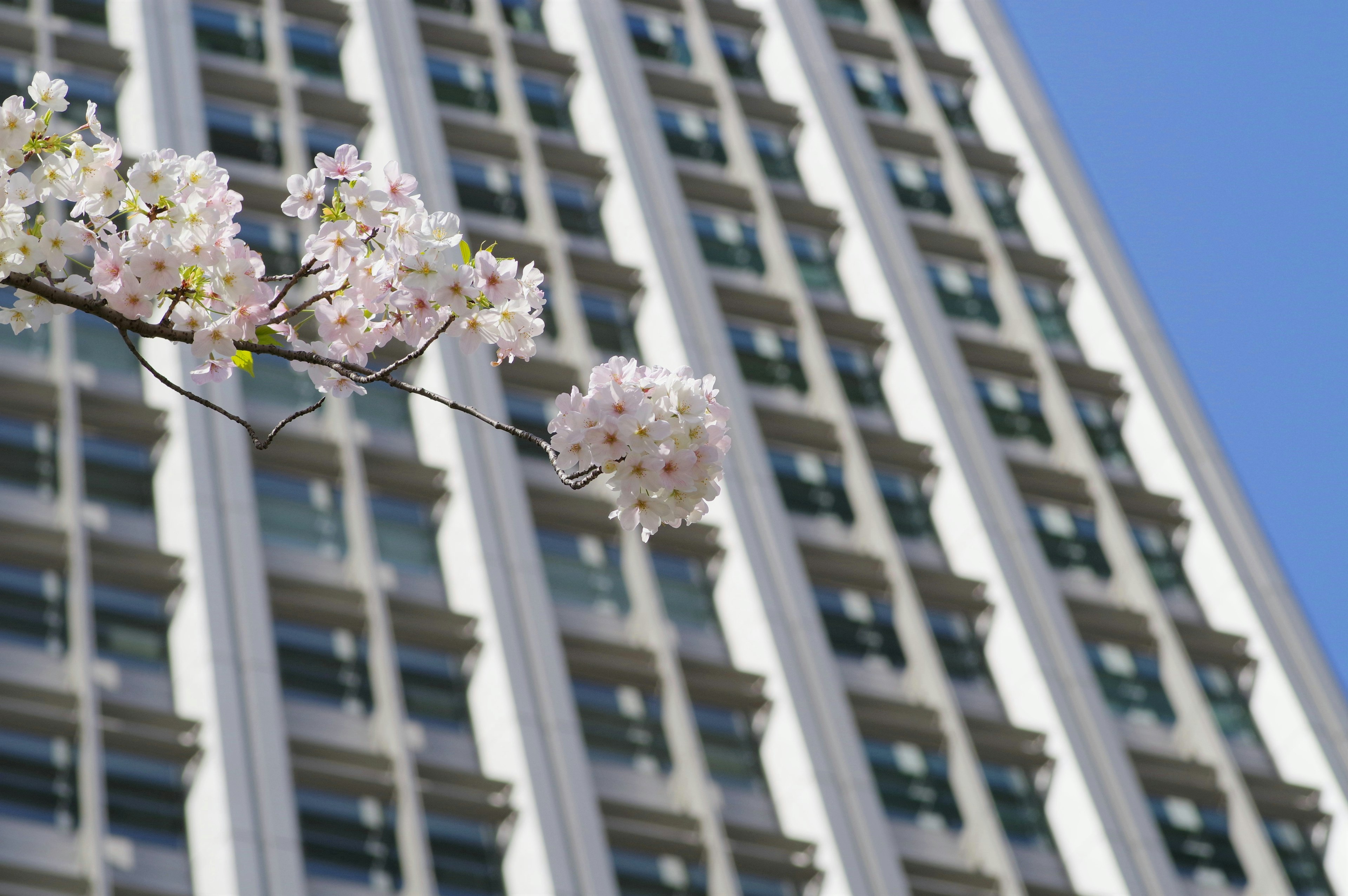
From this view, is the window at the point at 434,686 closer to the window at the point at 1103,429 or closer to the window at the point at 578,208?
the window at the point at 578,208

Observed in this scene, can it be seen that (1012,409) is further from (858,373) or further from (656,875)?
(656,875)

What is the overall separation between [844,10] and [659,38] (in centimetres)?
731

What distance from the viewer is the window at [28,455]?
3209 cm

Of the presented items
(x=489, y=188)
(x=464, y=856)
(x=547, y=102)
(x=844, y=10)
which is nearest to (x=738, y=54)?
(x=844, y=10)

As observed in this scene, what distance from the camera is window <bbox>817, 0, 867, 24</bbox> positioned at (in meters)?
53.9

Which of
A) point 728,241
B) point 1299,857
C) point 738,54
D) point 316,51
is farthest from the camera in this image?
point 738,54

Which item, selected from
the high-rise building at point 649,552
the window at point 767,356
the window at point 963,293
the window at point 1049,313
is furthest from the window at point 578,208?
the window at point 1049,313

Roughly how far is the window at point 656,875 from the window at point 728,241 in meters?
16.7

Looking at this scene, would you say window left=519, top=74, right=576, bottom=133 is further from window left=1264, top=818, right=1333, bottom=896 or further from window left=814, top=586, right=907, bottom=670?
window left=1264, top=818, right=1333, bottom=896

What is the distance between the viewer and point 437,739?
30953 mm

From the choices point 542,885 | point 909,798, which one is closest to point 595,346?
point 909,798

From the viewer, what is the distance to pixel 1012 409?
140 ft

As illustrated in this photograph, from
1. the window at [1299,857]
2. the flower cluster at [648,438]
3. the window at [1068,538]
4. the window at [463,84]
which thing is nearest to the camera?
the flower cluster at [648,438]

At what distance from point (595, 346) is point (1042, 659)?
11364mm
